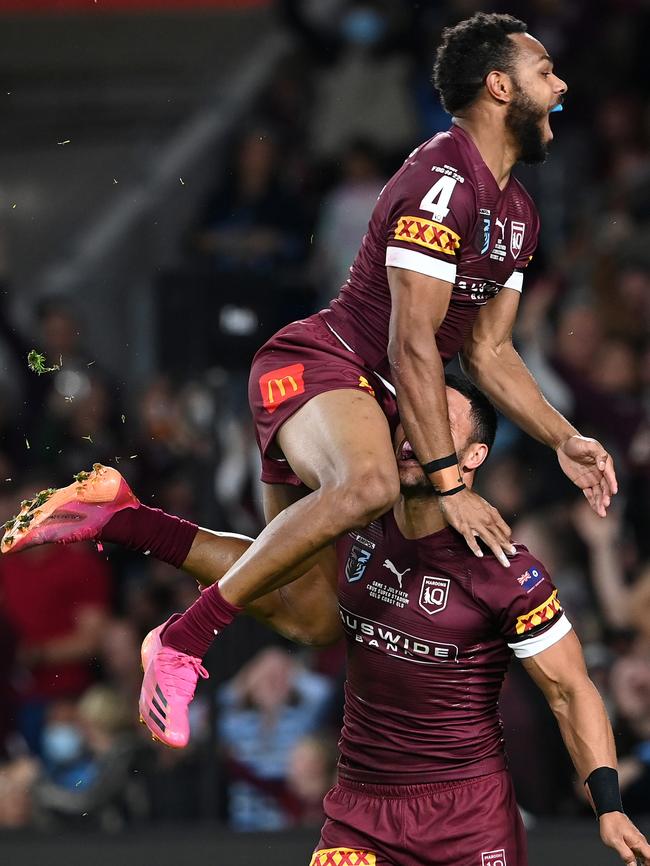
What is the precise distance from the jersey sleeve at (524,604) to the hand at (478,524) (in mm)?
48

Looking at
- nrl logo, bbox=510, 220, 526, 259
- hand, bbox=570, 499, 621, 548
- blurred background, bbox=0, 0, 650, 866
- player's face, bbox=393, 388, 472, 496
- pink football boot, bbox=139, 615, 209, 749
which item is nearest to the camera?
pink football boot, bbox=139, 615, 209, 749

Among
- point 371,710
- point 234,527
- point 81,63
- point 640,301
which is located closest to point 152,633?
point 371,710

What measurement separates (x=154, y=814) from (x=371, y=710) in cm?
250

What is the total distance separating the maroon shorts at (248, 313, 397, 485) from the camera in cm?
453

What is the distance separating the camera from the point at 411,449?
448 cm

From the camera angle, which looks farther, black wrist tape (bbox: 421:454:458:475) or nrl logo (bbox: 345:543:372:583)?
nrl logo (bbox: 345:543:372:583)

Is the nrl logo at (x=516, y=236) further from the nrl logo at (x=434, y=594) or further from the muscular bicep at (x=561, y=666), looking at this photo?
the muscular bicep at (x=561, y=666)

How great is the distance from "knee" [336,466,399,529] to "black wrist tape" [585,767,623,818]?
89 cm

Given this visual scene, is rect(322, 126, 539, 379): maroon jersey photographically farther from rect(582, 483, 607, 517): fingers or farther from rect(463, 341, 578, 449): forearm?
rect(582, 483, 607, 517): fingers

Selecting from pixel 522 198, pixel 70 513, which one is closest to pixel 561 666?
pixel 522 198

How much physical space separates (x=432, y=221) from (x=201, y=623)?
50.7 inches

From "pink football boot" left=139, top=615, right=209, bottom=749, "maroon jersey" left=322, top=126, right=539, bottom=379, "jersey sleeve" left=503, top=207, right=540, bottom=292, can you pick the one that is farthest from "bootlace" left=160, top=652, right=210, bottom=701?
"jersey sleeve" left=503, top=207, right=540, bottom=292

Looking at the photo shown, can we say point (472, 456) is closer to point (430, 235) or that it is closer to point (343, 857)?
point (430, 235)

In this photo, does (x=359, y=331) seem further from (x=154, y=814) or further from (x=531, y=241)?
(x=154, y=814)
